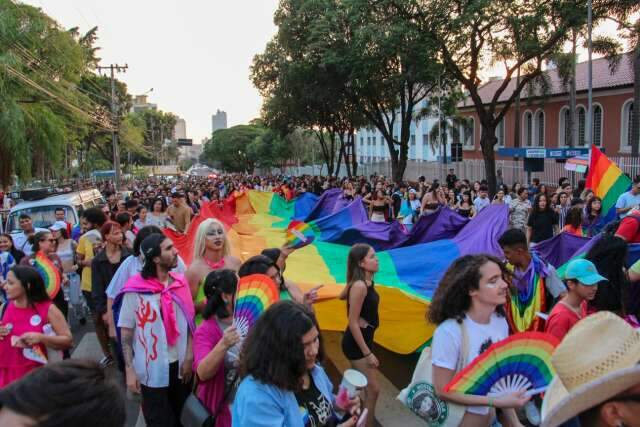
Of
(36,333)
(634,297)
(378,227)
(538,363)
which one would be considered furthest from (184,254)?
(538,363)

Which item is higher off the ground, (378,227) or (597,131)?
(597,131)

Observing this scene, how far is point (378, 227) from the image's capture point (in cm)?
1119

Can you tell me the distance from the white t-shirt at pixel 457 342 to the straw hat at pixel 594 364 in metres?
1.16

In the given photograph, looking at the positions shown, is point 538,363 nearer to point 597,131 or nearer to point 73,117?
point 73,117

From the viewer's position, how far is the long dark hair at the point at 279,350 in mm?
2559

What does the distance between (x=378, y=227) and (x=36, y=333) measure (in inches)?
304

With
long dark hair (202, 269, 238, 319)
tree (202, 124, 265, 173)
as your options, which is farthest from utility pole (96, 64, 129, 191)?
tree (202, 124, 265, 173)

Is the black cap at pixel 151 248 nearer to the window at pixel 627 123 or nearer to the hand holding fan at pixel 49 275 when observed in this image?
the hand holding fan at pixel 49 275

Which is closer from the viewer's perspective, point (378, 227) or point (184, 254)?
point (184, 254)

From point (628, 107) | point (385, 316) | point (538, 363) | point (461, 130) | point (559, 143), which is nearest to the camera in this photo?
point (538, 363)

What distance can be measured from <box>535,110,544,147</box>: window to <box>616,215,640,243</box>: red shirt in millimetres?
38042

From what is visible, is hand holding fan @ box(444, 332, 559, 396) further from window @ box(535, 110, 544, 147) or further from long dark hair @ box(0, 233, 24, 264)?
window @ box(535, 110, 544, 147)

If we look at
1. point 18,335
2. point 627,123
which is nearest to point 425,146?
point 627,123

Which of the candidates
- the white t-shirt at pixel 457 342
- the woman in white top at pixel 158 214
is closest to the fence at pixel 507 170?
the woman in white top at pixel 158 214
